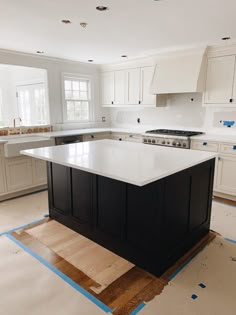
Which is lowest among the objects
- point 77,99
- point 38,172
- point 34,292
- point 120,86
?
point 34,292

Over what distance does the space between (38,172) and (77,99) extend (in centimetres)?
213

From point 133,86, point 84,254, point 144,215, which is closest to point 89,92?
point 133,86

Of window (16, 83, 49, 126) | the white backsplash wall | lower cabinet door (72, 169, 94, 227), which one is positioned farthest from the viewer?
window (16, 83, 49, 126)

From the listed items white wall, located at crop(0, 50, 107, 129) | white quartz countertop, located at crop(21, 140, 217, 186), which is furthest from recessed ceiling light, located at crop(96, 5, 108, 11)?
white wall, located at crop(0, 50, 107, 129)

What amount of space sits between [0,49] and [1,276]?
11.6 feet

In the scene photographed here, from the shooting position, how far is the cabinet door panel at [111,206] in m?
2.20

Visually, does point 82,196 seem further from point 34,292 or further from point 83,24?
point 83,24

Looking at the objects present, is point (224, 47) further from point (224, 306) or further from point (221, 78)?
point (224, 306)

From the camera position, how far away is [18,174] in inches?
151

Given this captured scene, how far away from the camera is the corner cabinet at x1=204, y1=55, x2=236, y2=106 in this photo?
3.78 meters

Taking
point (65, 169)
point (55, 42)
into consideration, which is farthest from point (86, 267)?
point (55, 42)

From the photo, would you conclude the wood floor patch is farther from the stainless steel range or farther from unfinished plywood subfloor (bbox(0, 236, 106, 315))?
the stainless steel range

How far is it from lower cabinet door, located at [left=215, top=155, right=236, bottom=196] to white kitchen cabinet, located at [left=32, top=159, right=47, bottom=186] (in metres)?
2.93

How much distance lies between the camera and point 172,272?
6.95ft
